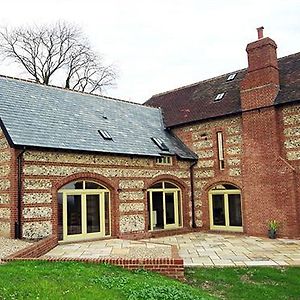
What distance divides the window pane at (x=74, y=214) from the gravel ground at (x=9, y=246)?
219cm

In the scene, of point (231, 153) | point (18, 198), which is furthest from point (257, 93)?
point (18, 198)

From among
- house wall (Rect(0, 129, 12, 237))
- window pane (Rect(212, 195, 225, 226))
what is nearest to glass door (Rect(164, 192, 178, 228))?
window pane (Rect(212, 195, 225, 226))

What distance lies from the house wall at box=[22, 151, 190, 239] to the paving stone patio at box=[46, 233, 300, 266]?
47.8 inches

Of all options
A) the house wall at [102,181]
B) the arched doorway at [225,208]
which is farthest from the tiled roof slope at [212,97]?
the arched doorway at [225,208]

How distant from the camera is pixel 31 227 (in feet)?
39.1

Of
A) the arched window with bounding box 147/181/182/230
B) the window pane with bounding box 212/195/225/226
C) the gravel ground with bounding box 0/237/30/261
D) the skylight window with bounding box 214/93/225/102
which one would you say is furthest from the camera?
the skylight window with bounding box 214/93/225/102

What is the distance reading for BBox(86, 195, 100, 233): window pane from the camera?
44.8 feet

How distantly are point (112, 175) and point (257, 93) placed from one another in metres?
6.80

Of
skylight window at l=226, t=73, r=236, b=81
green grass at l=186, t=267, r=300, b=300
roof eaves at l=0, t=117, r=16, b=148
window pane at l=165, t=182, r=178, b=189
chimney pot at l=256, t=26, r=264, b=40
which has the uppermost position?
chimney pot at l=256, t=26, r=264, b=40

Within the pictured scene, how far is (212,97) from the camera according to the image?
18.2m

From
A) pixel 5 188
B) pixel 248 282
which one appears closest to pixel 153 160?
pixel 5 188

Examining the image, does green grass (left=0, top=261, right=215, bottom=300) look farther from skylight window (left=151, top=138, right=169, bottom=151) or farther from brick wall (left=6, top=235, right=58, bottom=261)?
skylight window (left=151, top=138, right=169, bottom=151)

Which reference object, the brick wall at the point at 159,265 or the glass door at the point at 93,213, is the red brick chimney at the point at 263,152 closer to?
the glass door at the point at 93,213

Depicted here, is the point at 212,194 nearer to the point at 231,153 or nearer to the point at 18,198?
the point at 231,153
